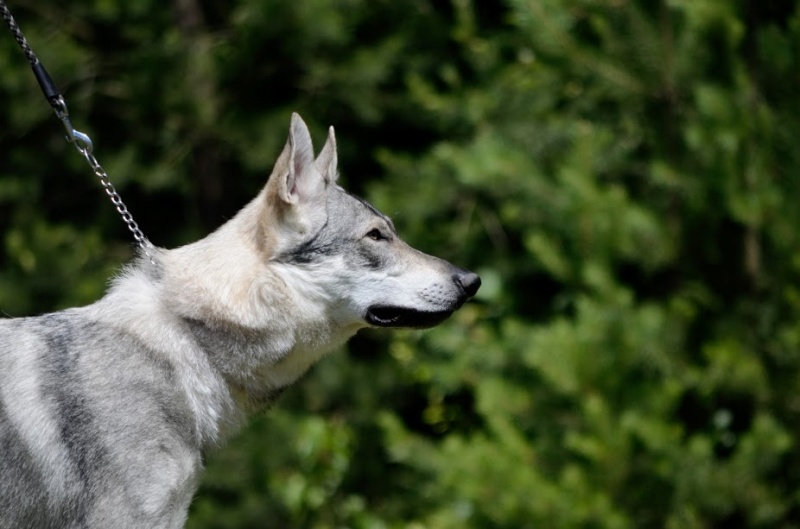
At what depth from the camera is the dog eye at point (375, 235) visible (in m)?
4.60

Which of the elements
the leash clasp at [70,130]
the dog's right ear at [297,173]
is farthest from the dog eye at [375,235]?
the leash clasp at [70,130]

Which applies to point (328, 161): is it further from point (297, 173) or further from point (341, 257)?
point (341, 257)

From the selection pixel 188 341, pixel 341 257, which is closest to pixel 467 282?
pixel 341 257

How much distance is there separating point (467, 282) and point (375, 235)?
43 centimetres

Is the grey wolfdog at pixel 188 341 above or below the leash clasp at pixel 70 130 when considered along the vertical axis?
below

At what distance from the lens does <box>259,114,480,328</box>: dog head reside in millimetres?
4410

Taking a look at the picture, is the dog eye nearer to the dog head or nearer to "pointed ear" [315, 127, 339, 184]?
the dog head

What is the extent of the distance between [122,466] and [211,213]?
19.6 feet

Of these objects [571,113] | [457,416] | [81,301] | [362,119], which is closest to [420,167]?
[362,119]

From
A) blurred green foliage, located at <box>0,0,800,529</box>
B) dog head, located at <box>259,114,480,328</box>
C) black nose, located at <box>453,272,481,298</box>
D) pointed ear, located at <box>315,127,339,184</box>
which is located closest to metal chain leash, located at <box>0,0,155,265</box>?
dog head, located at <box>259,114,480,328</box>

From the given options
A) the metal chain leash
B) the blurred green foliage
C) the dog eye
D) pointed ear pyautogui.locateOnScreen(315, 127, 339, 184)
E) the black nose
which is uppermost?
the metal chain leash

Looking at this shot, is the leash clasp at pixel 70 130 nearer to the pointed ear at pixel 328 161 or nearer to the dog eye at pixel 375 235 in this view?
the pointed ear at pixel 328 161

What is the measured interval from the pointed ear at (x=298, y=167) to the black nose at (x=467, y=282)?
0.70 meters

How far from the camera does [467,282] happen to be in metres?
4.57
